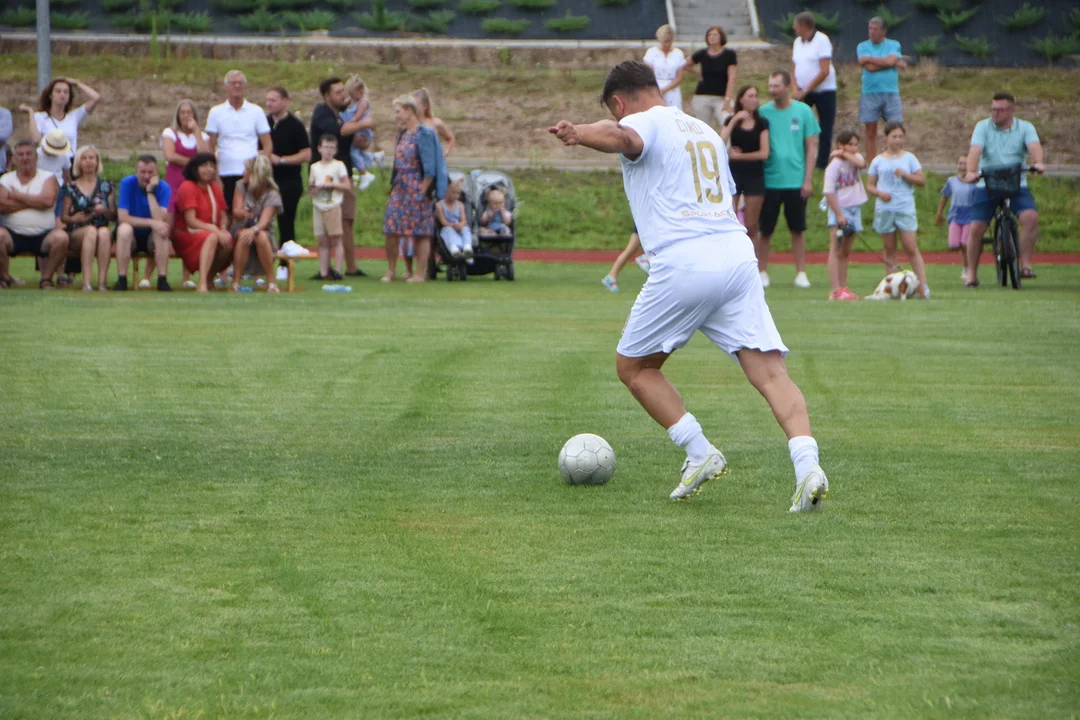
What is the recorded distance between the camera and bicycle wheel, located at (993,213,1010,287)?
57.1 ft

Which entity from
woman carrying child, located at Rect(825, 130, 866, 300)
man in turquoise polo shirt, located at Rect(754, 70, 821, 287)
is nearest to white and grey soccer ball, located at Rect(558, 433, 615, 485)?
woman carrying child, located at Rect(825, 130, 866, 300)

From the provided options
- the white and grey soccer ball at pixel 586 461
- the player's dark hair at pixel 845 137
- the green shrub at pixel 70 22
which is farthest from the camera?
the green shrub at pixel 70 22

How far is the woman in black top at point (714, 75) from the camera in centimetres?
1978

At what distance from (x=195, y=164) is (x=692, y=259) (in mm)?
10758

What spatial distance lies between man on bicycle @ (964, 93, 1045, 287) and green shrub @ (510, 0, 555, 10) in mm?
24604

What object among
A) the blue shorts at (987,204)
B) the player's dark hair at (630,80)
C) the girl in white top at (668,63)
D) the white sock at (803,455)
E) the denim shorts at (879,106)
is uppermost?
the girl in white top at (668,63)

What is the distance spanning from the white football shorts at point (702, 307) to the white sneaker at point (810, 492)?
59 centimetres

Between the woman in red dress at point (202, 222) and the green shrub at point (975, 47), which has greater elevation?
the green shrub at point (975, 47)

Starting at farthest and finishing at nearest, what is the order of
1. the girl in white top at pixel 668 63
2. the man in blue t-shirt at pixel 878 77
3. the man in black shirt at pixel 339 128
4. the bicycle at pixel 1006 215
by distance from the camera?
the man in blue t-shirt at pixel 878 77
the girl in white top at pixel 668 63
the man in black shirt at pixel 339 128
the bicycle at pixel 1006 215

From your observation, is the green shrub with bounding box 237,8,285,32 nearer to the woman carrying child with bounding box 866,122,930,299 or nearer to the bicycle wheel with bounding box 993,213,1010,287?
the bicycle wheel with bounding box 993,213,1010,287

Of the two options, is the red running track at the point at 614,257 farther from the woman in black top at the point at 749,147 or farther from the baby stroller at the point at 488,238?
the woman in black top at the point at 749,147

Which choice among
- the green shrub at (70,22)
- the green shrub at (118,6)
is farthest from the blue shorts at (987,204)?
the green shrub at (118,6)

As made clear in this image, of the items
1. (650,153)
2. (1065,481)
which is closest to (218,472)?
(650,153)

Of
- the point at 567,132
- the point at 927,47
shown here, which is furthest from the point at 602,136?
the point at 927,47
